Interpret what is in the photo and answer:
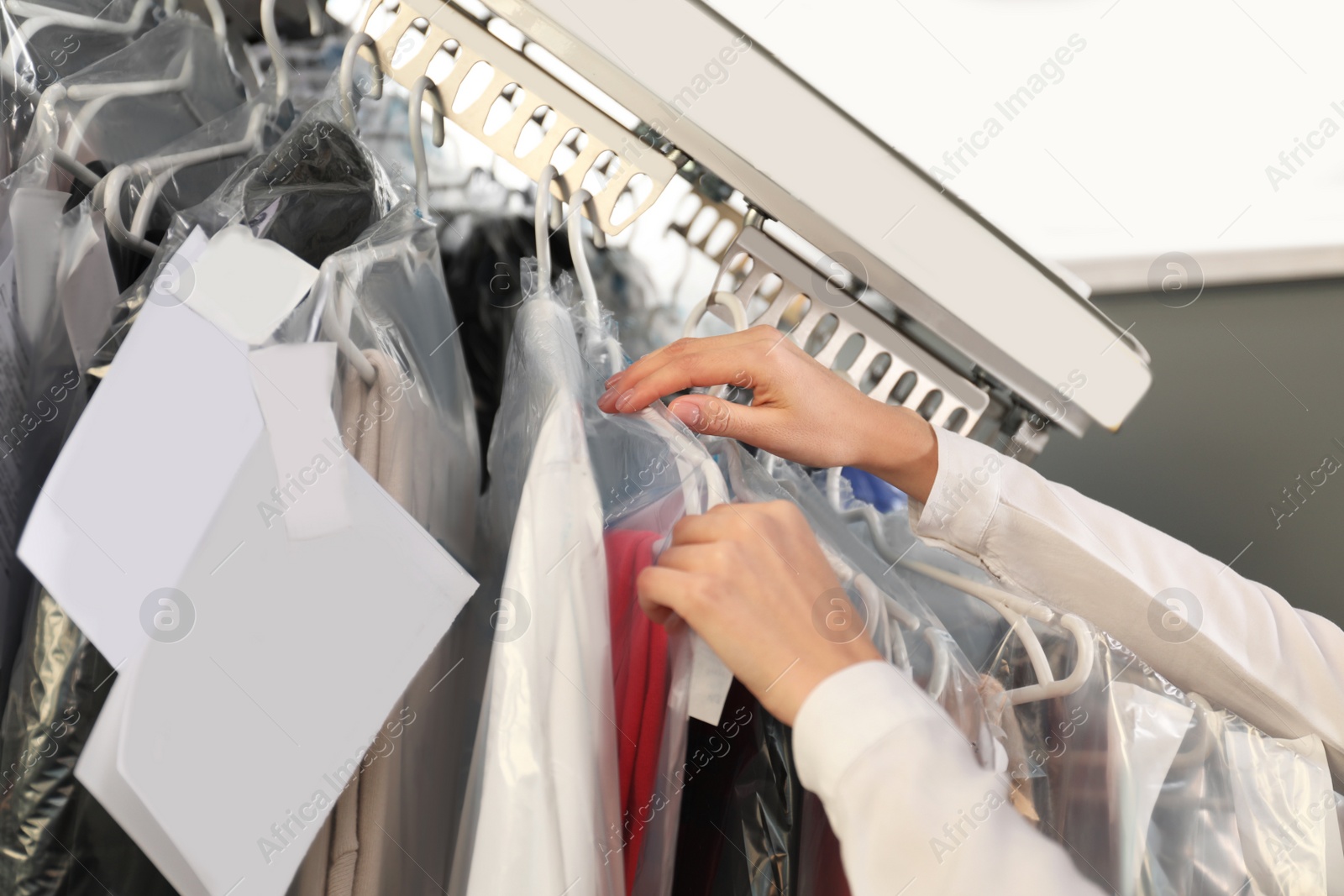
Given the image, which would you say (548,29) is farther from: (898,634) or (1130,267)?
(1130,267)

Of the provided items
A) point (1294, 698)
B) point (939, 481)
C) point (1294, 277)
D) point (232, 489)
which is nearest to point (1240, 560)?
point (1294, 277)

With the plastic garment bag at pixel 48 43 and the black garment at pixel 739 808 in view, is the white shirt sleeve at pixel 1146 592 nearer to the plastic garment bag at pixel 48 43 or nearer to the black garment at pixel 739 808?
the black garment at pixel 739 808

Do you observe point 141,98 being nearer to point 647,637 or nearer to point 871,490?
point 647,637

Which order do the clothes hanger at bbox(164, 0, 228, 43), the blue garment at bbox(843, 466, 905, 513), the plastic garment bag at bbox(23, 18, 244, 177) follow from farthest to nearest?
1. the blue garment at bbox(843, 466, 905, 513)
2. the clothes hanger at bbox(164, 0, 228, 43)
3. the plastic garment bag at bbox(23, 18, 244, 177)

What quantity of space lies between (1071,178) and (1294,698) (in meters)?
0.71

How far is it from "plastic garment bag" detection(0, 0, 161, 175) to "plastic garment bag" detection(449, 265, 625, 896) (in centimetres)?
40

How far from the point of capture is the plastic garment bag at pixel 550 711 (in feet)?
1.14

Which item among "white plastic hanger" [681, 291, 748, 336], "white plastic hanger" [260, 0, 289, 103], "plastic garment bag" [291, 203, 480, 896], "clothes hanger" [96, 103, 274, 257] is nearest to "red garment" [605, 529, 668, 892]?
"plastic garment bag" [291, 203, 480, 896]

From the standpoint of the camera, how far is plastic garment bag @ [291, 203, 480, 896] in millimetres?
382

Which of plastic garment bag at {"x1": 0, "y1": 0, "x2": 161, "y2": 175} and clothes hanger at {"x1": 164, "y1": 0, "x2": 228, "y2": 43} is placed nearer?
plastic garment bag at {"x1": 0, "y1": 0, "x2": 161, "y2": 175}

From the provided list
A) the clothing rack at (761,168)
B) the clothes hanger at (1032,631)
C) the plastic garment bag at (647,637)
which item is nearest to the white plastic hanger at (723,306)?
the clothing rack at (761,168)

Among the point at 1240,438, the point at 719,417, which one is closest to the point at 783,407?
the point at 719,417

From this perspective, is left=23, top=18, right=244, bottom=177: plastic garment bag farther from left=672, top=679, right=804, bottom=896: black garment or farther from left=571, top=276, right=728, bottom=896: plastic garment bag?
left=672, top=679, right=804, bottom=896: black garment

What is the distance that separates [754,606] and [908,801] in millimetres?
108
